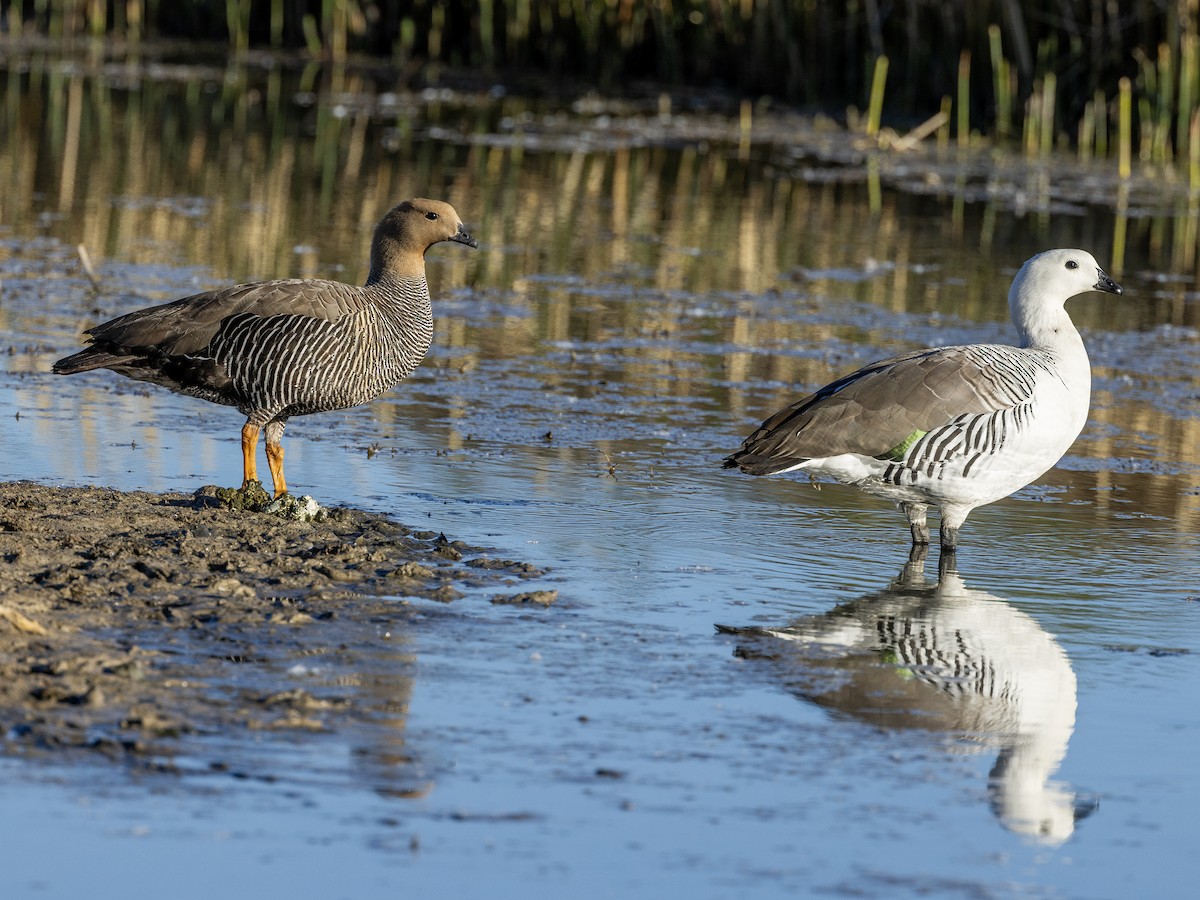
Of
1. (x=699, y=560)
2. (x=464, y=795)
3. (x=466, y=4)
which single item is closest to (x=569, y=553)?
(x=699, y=560)

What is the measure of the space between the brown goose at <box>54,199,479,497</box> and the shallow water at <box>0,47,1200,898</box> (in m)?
0.51

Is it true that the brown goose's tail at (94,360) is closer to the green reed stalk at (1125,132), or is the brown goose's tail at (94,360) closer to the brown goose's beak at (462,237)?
the brown goose's beak at (462,237)

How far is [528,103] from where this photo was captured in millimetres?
27234

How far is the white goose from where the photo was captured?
26.9 ft

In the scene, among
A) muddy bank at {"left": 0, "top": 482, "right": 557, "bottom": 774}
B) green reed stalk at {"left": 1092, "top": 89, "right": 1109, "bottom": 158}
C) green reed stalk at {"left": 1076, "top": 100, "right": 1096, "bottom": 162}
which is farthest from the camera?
green reed stalk at {"left": 1092, "top": 89, "right": 1109, "bottom": 158}

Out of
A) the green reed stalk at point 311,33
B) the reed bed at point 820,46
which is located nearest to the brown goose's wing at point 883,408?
the reed bed at point 820,46

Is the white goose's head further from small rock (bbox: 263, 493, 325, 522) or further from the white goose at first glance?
small rock (bbox: 263, 493, 325, 522)

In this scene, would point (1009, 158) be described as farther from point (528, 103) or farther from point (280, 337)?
point (280, 337)

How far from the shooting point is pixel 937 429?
27.1 ft

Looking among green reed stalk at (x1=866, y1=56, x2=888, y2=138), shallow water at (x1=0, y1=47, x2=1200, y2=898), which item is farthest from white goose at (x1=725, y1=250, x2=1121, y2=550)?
green reed stalk at (x1=866, y1=56, x2=888, y2=138)

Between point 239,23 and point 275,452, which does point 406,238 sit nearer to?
point 275,452

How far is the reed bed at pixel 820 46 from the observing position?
2183cm

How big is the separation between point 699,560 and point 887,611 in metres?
0.97

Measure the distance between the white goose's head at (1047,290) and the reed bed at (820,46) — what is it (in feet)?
39.0
